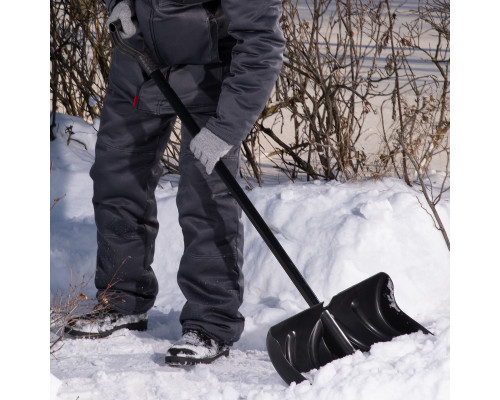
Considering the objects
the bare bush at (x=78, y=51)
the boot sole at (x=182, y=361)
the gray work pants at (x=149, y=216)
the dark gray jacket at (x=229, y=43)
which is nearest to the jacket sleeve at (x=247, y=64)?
the dark gray jacket at (x=229, y=43)

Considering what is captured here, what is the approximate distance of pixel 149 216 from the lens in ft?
10.4

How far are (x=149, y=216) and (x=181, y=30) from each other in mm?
848

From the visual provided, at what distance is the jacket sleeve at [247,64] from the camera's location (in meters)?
2.53

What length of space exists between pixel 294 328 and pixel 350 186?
1.68 meters

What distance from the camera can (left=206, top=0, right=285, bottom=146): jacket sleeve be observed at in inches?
99.5

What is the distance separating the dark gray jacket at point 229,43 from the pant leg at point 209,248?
24 cm

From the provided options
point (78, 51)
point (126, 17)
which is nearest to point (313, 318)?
point (126, 17)

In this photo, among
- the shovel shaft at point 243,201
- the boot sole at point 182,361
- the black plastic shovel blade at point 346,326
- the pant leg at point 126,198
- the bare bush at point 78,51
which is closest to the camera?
the black plastic shovel blade at point 346,326

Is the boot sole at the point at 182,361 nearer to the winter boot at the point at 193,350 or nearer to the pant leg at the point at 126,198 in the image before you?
the winter boot at the point at 193,350

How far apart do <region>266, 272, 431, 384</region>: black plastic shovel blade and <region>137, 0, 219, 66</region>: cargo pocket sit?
1.02m

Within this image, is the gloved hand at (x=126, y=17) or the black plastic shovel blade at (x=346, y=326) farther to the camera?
the gloved hand at (x=126, y=17)

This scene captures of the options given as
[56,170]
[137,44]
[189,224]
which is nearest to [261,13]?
[137,44]

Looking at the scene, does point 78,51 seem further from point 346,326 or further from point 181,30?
point 346,326

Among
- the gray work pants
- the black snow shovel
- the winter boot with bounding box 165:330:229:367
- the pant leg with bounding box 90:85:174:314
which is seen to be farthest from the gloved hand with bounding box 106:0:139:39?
the winter boot with bounding box 165:330:229:367
